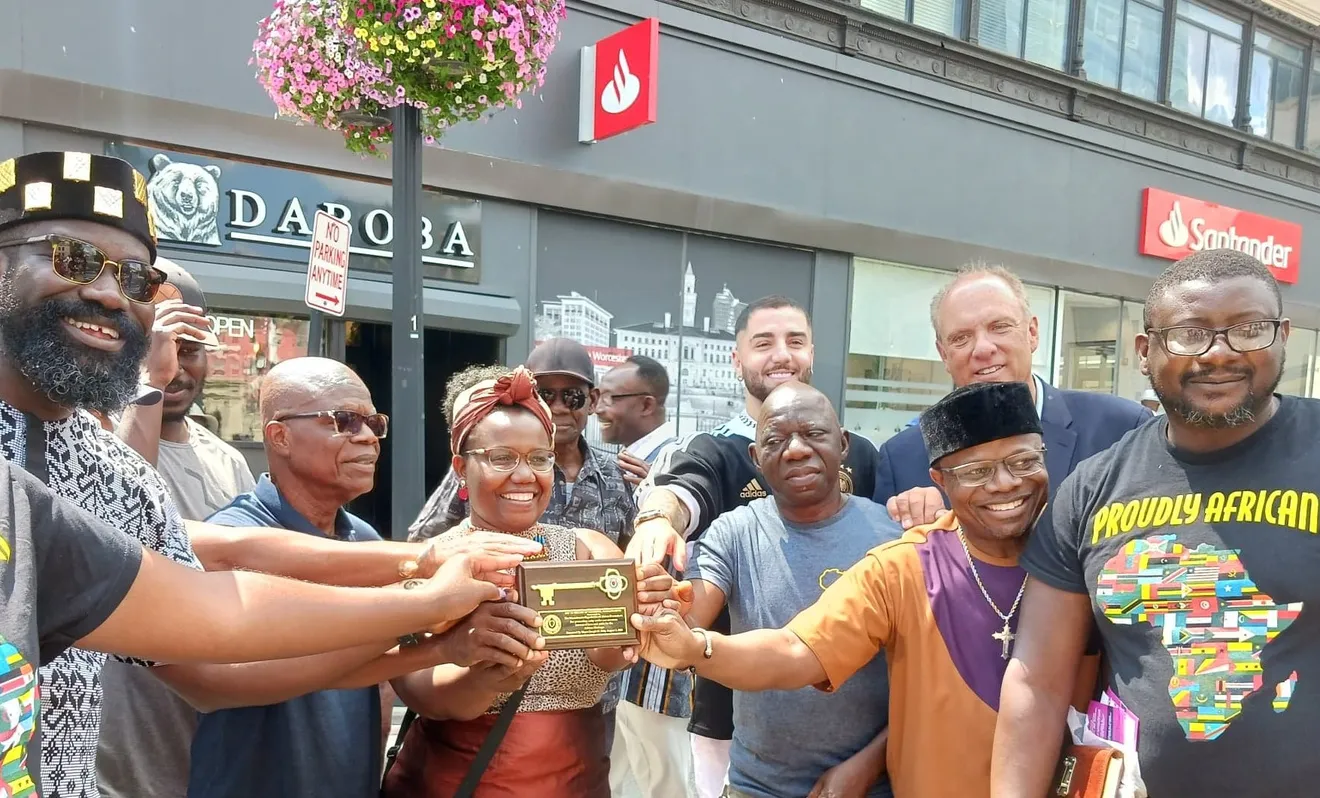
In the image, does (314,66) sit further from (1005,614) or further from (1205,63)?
(1205,63)

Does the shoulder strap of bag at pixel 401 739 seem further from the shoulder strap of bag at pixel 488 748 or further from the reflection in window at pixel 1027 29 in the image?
the reflection in window at pixel 1027 29

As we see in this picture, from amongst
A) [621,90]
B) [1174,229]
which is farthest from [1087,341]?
[621,90]

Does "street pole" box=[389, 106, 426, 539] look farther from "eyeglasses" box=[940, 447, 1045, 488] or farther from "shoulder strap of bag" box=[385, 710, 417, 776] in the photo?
"eyeglasses" box=[940, 447, 1045, 488]

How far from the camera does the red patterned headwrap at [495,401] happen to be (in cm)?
266

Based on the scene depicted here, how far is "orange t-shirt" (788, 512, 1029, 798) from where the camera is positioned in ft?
7.81

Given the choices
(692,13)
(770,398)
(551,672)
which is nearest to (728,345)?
(692,13)

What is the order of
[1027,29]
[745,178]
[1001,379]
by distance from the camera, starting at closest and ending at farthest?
1. [1001,379]
2. [745,178]
3. [1027,29]

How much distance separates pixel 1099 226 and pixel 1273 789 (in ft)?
43.4

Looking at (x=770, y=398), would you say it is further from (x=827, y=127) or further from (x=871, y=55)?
(x=871, y=55)

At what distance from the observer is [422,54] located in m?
4.26

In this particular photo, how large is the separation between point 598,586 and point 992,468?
108cm

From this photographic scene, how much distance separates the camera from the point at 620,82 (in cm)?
904

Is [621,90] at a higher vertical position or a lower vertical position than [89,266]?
higher

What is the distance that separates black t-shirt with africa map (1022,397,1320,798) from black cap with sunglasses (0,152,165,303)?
2362mm
